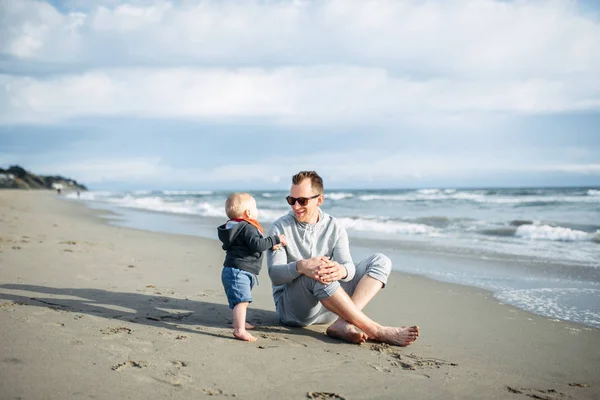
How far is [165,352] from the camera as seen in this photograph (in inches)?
136

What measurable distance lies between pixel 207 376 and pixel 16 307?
231cm

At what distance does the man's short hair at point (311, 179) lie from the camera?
4.12m

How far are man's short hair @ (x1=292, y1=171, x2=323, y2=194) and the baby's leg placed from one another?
1140 millimetres

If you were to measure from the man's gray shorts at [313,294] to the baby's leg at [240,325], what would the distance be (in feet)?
1.57

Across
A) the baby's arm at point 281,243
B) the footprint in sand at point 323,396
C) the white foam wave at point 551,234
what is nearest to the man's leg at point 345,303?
the baby's arm at point 281,243

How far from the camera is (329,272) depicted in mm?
3773

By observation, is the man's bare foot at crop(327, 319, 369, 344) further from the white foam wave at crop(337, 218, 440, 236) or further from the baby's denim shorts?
the white foam wave at crop(337, 218, 440, 236)

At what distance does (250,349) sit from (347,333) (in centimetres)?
83

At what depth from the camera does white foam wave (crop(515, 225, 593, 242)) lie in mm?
12406

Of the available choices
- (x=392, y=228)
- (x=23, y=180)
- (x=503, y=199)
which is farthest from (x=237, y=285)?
(x=23, y=180)

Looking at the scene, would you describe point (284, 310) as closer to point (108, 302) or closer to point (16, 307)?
point (108, 302)

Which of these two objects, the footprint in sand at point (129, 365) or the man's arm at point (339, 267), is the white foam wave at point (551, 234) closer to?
the man's arm at point (339, 267)

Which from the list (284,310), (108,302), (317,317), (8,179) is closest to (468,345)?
(317,317)

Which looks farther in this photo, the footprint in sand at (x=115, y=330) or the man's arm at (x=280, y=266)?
the man's arm at (x=280, y=266)
